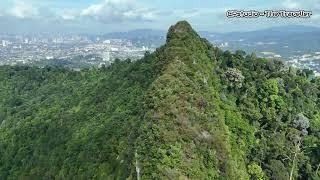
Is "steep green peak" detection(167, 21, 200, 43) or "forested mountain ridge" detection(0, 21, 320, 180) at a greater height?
"steep green peak" detection(167, 21, 200, 43)

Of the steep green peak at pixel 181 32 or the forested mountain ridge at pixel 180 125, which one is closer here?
the forested mountain ridge at pixel 180 125

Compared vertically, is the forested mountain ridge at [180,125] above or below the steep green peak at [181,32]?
below

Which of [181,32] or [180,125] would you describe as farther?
[181,32]

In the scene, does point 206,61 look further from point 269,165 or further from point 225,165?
point 225,165

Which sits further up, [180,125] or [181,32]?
[181,32]
